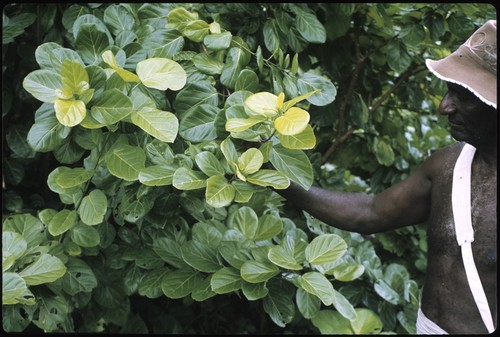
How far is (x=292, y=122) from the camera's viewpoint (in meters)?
1.49

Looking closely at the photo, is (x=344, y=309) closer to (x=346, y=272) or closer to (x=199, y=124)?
(x=346, y=272)

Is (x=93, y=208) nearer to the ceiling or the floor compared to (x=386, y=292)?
nearer to the ceiling

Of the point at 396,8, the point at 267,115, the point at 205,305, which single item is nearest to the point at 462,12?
the point at 396,8

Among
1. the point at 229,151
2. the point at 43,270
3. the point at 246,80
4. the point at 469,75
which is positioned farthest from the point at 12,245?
the point at 469,75

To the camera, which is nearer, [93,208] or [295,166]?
[295,166]

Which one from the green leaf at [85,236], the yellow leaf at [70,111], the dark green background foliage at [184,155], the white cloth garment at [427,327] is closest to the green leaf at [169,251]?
the dark green background foliage at [184,155]

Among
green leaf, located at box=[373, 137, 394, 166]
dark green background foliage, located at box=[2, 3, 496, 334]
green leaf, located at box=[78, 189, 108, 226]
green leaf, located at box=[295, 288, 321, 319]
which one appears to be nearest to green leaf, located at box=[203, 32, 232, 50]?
dark green background foliage, located at box=[2, 3, 496, 334]

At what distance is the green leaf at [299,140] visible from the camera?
155 cm

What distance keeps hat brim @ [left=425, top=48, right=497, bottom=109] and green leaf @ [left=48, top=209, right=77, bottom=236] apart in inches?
37.0

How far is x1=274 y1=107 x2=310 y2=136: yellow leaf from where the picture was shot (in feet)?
4.83

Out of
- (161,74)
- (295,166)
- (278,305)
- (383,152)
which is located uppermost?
(161,74)

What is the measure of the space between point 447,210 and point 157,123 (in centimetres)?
73

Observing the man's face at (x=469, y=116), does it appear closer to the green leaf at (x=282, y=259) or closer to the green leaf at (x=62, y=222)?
the green leaf at (x=282, y=259)

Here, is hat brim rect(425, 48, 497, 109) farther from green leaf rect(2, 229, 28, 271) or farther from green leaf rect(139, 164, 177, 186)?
green leaf rect(2, 229, 28, 271)
